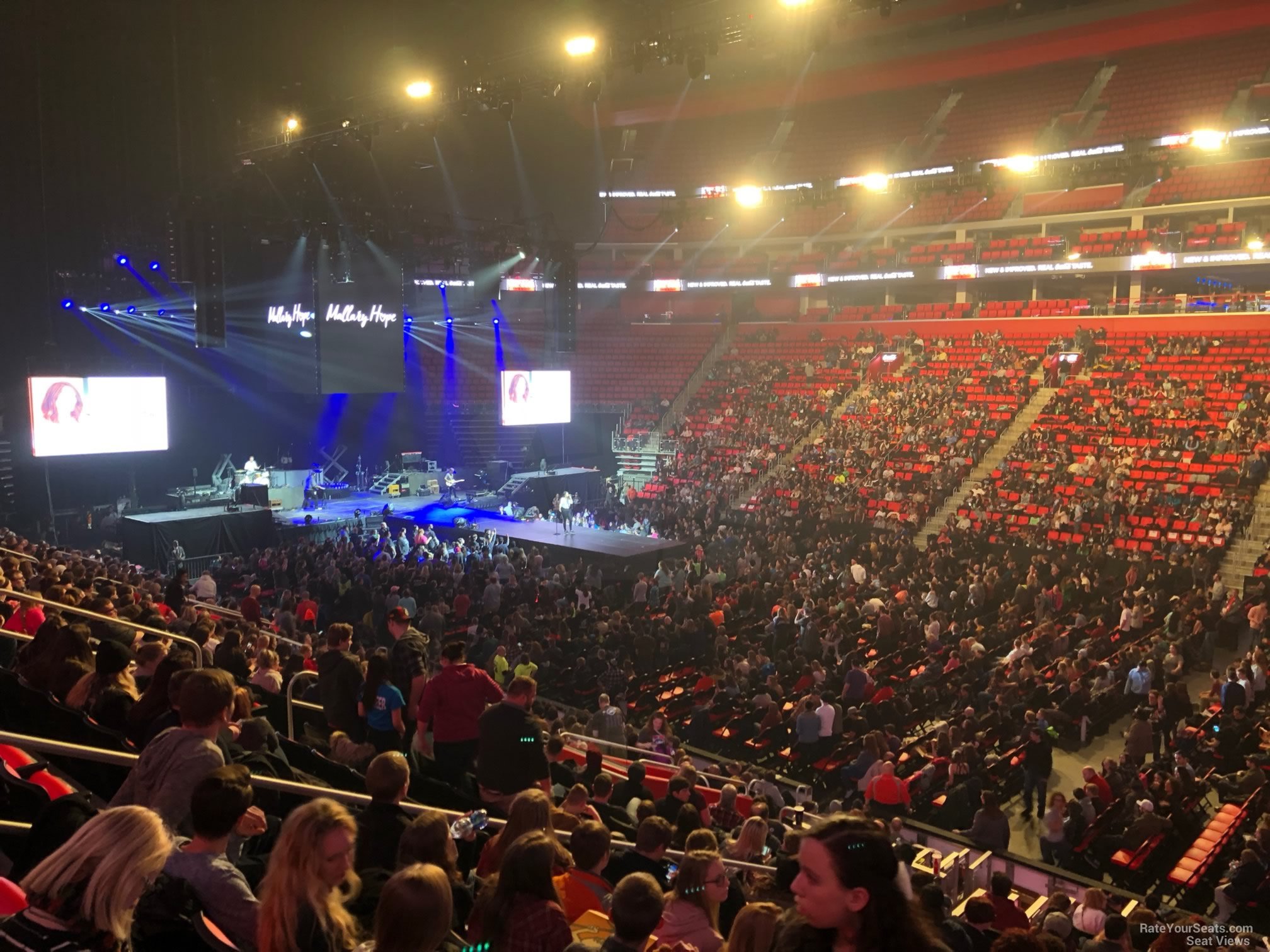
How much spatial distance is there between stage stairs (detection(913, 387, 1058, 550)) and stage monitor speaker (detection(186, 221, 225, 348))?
15164mm

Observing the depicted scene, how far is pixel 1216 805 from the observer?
10.1 metres

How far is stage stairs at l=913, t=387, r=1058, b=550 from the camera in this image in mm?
21609

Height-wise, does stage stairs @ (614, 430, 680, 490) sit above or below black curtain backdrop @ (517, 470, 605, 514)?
above

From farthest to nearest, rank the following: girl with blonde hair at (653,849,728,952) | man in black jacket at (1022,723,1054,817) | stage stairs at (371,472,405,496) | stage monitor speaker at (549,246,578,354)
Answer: stage stairs at (371,472,405,496)
stage monitor speaker at (549,246,578,354)
man in black jacket at (1022,723,1054,817)
girl with blonde hair at (653,849,728,952)

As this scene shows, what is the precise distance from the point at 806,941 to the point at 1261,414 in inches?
897

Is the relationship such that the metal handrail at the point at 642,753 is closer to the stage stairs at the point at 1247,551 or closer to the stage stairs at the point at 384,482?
the stage stairs at the point at 1247,551

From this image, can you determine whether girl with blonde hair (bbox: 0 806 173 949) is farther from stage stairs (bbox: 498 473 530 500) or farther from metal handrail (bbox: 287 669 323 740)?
stage stairs (bbox: 498 473 530 500)

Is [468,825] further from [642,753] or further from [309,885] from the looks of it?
[642,753]

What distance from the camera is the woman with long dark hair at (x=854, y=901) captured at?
2.02 m

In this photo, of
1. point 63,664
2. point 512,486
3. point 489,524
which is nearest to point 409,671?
point 63,664

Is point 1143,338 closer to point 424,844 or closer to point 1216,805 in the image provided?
point 1216,805

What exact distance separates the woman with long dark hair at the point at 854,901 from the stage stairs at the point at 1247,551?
17618 millimetres

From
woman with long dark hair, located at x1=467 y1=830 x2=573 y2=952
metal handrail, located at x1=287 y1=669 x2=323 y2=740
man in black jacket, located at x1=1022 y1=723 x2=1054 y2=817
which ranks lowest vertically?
man in black jacket, located at x1=1022 y1=723 x2=1054 y2=817

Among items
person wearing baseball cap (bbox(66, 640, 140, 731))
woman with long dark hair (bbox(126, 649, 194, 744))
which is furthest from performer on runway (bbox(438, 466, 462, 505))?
woman with long dark hair (bbox(126, 649, 194, 744))
